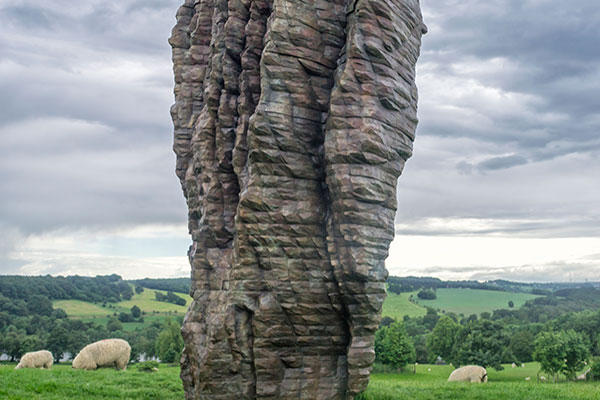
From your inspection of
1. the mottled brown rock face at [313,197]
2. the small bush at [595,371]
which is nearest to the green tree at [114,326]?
the small bush at [595,371]

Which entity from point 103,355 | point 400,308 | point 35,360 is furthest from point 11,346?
point 400,308

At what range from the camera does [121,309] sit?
133 m

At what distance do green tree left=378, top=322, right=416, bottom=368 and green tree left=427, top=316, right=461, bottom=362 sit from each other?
10.4 meters

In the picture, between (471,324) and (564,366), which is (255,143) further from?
(471,324)

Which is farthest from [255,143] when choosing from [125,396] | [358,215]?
[125,396]

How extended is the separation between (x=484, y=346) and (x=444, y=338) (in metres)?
11.4

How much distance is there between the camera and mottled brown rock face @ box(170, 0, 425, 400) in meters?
17.2

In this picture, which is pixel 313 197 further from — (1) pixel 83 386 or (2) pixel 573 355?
(2) pixel 573 355

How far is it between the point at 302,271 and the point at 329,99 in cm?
579

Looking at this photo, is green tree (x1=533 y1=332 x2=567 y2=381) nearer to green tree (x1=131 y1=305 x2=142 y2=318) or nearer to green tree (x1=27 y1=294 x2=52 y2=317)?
green tree (x1=27 y1=294 x2=52 y2=317)

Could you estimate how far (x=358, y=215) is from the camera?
17.0m

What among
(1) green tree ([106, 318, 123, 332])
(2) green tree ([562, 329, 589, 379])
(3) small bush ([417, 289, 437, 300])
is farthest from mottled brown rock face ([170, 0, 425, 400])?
(3) small bush ([417, 289, 437, 300])

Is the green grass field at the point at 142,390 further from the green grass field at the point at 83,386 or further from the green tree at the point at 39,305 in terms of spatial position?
the green tree at the point at 39,305

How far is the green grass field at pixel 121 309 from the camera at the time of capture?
116125 millimetres
